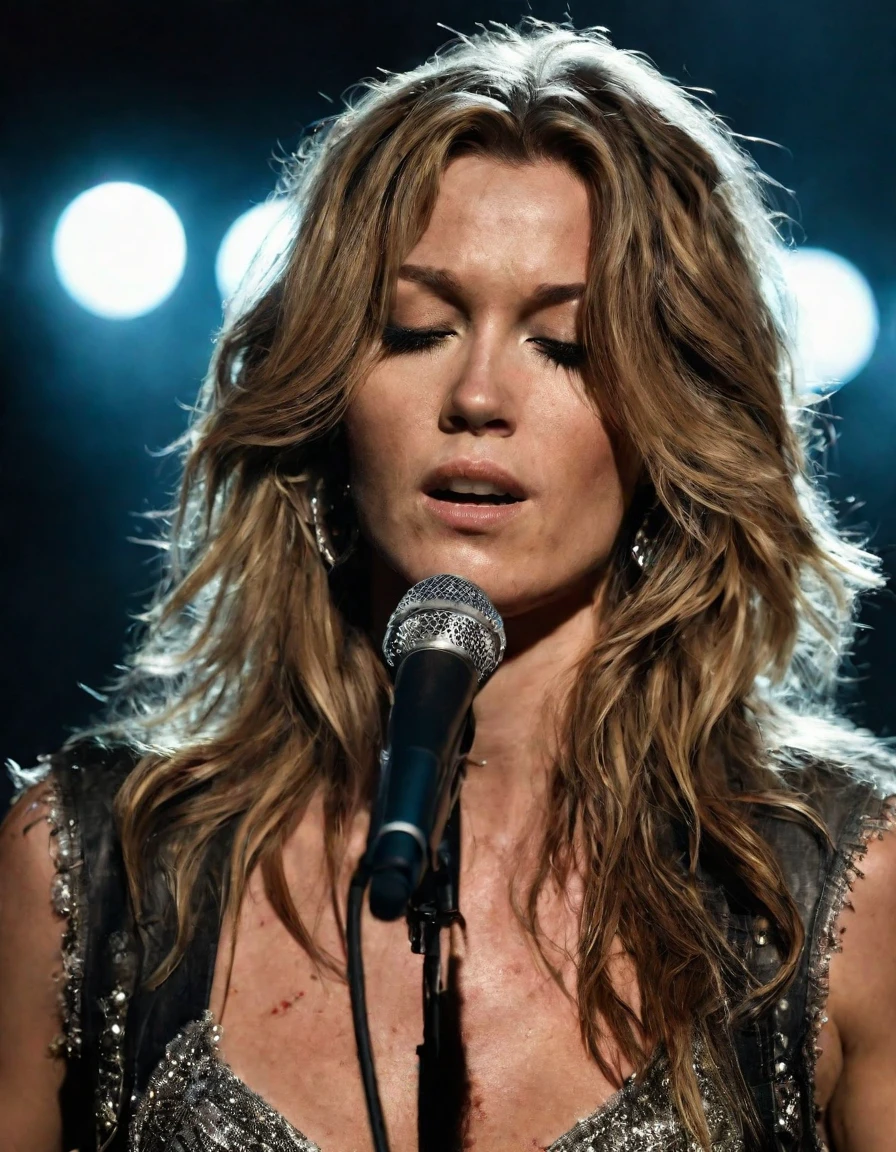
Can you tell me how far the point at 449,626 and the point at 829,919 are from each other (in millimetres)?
946

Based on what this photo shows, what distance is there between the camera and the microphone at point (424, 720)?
3.43 feet

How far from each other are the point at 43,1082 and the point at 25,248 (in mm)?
1902

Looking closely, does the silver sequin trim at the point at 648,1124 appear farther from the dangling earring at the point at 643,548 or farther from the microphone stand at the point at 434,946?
the dangling earring at the point at 643,548

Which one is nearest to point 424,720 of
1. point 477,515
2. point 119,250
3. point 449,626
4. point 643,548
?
point 449,626

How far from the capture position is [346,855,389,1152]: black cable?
1.70 metres

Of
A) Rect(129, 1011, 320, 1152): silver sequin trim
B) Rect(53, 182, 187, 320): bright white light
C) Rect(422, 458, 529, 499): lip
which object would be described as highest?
Rect(53, 182, 187, 320): bright white light

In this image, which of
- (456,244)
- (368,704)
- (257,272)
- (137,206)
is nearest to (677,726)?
(368,704)

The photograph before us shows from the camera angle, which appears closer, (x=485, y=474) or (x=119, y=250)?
(x=485, y=474)

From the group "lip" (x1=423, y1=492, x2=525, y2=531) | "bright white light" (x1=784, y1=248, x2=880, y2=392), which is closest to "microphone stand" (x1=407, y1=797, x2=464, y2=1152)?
"lip" (x1=423, y1=492, x2=525, y2=531)

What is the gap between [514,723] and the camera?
85.0 inches

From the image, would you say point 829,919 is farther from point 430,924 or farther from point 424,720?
point 424,720

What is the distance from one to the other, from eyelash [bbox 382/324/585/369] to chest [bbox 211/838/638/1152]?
773 mm

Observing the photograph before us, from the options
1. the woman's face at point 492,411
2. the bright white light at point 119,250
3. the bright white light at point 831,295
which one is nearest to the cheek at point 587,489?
the woman's face at point 492,411

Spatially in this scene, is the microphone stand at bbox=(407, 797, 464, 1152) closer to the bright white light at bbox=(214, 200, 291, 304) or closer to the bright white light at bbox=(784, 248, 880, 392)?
the bright white light at bbox=(784, 248, 880, 392)
